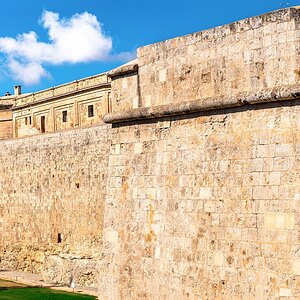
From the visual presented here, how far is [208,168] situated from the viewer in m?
7.26

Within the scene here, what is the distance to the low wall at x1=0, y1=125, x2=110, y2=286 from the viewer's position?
19531mm

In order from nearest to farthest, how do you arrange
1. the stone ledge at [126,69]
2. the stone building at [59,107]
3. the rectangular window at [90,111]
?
1. the stone ledge at [126,69]
2. the stone building at [59,107]
3. the rectangular window at [90,111]

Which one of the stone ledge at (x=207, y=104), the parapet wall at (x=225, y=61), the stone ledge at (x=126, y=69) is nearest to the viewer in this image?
the stone ledge at (x=207, y=104)

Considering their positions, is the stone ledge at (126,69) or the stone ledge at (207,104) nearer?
the stone ledge at (207,104)

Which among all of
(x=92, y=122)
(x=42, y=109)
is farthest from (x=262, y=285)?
(x=42, y=109)

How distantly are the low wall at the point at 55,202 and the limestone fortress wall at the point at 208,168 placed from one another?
34.9 ft

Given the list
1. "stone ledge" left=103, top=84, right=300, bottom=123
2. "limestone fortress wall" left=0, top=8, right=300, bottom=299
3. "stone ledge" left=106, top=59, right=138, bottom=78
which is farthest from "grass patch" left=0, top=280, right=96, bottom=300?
"stone ledge" left=103, top=84, right=300, bottom=123

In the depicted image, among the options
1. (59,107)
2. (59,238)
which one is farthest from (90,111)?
(59,238)

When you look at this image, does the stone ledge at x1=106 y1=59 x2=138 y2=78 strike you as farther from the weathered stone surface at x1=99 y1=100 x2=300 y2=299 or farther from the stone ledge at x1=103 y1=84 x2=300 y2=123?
the weathered stone surface at x1=99 y1=100 x2=300 y2=299

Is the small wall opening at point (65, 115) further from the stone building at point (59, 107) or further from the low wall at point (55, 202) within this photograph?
the low wall at point (55, 202)

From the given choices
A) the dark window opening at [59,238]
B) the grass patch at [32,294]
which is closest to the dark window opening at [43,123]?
the dark window opening at [59,238]

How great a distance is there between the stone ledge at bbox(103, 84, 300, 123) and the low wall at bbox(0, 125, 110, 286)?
35.8 ft

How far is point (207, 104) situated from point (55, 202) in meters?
15.0

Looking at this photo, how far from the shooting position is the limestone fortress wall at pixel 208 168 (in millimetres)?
6512
